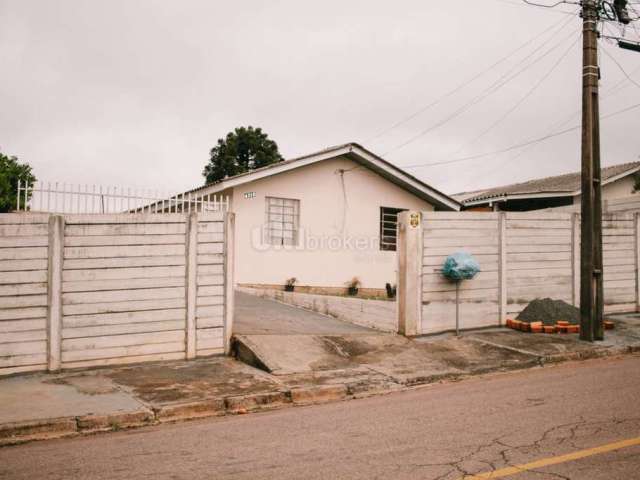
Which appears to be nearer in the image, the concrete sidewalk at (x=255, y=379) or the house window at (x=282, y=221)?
the concrete sidewalk at (x=255, y=379)

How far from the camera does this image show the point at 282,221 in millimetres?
17188

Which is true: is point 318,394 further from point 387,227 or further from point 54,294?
point 387,227

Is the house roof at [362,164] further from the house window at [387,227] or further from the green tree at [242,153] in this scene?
the green tree at [242,153]

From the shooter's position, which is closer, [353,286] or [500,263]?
[500,263]

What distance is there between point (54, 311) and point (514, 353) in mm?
7300

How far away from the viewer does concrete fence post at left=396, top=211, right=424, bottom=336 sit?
10.4 meters

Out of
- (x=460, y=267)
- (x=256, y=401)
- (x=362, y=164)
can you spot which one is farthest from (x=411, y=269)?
(x=362, y=164)

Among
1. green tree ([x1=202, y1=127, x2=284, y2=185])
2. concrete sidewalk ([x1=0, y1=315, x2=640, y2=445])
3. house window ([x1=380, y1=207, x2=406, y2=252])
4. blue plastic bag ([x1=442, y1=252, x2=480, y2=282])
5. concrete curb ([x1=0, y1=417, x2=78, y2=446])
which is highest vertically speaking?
green tree ([x1=202, y1=127, x2=284, y2=185])

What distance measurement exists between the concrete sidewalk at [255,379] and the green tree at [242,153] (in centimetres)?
3376

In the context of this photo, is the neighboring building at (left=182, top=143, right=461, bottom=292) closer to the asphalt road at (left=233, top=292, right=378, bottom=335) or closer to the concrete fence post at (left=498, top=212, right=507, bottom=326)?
the asphalt road at (left=233, top=292, right=378, bottom=335)

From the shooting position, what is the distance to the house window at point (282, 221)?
1688cm

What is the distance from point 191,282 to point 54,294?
6.41 feet

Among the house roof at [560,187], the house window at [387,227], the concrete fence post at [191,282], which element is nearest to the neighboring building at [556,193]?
the house roof at [560,187]

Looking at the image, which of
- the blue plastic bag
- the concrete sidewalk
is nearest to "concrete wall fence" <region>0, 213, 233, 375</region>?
the concrete sidewalk
